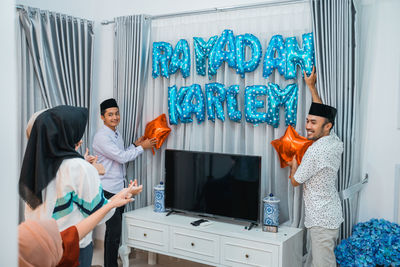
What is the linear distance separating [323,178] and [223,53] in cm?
135

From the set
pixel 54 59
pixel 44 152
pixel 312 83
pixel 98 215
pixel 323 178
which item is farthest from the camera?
pixel 54 59

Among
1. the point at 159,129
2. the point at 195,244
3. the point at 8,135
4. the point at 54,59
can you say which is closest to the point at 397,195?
the point at 195,244

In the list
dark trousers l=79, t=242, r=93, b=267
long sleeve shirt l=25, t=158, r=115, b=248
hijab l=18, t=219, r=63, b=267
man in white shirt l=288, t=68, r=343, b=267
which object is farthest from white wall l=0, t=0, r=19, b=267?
man in white shirt l=288, t=68, r=343, b=267

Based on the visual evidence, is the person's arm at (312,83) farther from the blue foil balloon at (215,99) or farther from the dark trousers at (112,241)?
the dark trousers at (112,241)

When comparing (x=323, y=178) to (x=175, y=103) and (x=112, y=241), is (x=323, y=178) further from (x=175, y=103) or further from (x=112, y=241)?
(x=112, y=241)

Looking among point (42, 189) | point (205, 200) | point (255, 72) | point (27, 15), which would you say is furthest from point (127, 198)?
point (27, 15)

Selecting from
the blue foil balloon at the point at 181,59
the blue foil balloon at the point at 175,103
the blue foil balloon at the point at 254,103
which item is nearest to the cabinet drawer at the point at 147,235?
the blue foil balloon at the point at 175,103

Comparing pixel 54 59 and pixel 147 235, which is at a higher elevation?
pixel 54 59

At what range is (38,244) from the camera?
3.28ft

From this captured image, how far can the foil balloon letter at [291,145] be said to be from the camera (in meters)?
3.07

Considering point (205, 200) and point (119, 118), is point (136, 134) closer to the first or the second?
point (119, 118)

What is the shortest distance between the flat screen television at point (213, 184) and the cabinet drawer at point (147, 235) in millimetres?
265

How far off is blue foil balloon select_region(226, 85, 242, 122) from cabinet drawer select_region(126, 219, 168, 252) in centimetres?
108

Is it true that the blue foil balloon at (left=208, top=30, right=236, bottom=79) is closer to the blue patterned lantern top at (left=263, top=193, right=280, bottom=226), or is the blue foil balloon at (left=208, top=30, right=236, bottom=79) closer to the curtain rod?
the curtain rod
